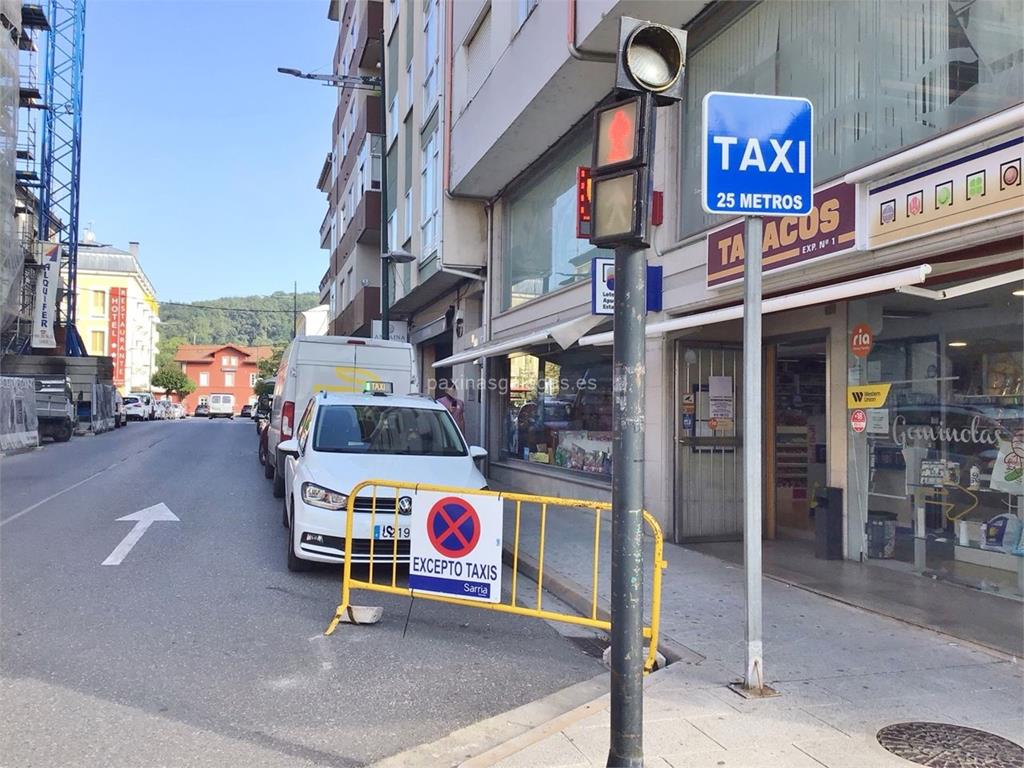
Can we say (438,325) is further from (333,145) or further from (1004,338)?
(333,145)

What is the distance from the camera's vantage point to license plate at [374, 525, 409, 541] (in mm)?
6602

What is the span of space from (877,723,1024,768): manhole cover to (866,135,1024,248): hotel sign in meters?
3.02

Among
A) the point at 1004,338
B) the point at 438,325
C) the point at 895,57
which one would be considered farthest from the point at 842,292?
the point at 438,325

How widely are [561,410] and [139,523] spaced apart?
20.9 feet

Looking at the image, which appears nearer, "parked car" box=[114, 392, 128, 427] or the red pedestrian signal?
the red pedestrian signal

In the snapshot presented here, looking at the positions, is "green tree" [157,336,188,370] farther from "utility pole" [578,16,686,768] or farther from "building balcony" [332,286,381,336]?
"utility pole" [578,16,686,768]

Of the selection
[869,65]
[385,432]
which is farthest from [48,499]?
[869,65]

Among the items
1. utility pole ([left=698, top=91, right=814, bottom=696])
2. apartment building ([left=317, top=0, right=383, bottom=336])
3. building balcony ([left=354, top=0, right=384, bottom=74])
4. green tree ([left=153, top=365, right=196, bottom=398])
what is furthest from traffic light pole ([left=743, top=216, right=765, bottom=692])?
green tree ([left=153, top=365, right=196, bottom=398])

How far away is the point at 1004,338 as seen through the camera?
613 cm

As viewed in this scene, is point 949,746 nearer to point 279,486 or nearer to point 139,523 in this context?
point 139,523

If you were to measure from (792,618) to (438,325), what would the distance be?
15.1 m

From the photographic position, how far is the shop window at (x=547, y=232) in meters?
11.7

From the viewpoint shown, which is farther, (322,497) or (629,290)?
(322,497)

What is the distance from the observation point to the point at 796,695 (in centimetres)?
431
